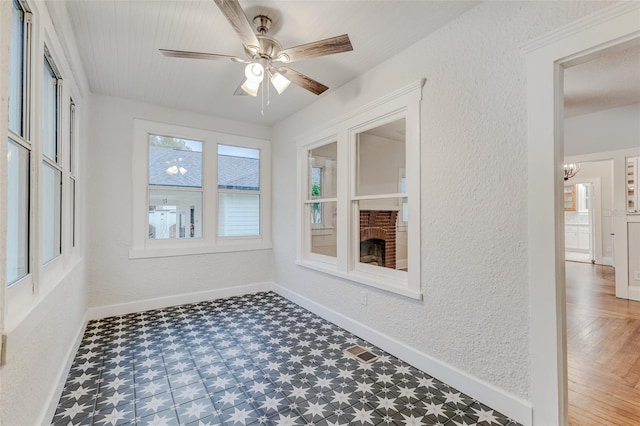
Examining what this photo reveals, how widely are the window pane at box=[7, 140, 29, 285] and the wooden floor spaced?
3126 millimetres

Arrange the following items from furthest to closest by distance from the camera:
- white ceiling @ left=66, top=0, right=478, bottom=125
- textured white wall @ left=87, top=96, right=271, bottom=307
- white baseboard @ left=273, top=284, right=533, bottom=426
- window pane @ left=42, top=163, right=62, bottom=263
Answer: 1. textured white wall @ left=87, top=96, right=271, bottom=307
2. white ceiling @ left=66, top=0, right=478, bottom=125
3. window pane @ left=42, top=163, right=62, bottom=263
4. white baseboard @ left=273, top=284, right=533, bottom=426

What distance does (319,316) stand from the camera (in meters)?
3.48

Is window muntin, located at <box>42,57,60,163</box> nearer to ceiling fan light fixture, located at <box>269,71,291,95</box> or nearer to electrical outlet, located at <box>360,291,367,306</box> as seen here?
ceiling fan light fixture, located at <box>269,71,291,95</box>

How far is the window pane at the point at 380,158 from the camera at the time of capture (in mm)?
2670

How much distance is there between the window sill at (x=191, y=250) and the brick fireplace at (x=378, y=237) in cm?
202

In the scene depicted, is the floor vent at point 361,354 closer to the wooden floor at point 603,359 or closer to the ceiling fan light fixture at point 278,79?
the wooden floor at point 603,359

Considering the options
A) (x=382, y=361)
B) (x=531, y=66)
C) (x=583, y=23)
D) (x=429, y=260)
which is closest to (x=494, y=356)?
(x=429, y=260)

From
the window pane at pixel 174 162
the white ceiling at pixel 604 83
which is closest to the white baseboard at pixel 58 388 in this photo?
the window pane at pixel 174 162

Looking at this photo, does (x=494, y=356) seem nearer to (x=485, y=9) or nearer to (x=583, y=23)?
(x=583, y=23)

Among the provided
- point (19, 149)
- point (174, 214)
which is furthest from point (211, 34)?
point (174, 214)

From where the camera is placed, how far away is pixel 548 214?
1.64 m

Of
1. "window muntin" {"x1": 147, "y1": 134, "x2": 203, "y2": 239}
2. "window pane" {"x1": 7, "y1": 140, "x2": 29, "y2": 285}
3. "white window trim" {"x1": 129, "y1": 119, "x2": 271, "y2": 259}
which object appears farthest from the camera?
"window muntin" {"x1": 147, "y1": 134, "x2": 203, "y2": 239}

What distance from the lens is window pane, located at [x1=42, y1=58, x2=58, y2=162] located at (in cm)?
192

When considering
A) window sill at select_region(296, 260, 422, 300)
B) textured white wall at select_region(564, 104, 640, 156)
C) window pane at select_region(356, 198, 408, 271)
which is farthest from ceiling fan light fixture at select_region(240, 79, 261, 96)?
textured white wall at select_region(564, 104, 640, 156)
